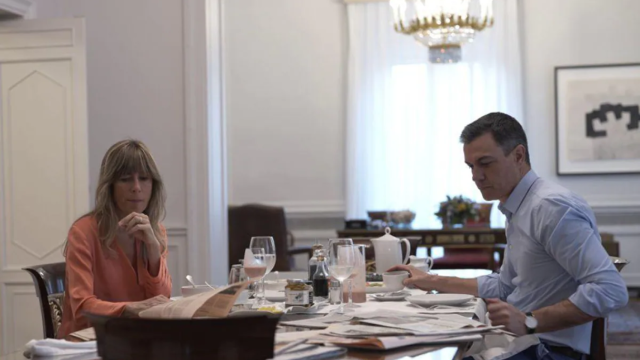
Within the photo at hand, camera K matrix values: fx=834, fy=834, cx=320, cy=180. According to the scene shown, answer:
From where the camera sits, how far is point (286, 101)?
304 inches

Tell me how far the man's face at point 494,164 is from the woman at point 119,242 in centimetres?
98

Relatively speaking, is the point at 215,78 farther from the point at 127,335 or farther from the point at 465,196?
the point at 127,335

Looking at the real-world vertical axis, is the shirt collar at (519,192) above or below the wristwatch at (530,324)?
above

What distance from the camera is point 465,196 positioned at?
24.0 ft

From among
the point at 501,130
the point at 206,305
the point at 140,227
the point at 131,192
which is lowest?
the point at 206,305

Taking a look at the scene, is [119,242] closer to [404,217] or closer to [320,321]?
[320,321]

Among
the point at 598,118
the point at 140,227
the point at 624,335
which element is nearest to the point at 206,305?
the point at 140,227

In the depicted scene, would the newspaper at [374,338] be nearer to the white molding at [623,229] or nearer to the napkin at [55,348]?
the napkin at [55,348]

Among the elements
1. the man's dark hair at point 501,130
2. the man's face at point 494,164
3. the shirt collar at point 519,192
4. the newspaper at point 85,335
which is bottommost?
the newspaper at point 85,335

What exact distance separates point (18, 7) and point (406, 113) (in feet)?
12.1

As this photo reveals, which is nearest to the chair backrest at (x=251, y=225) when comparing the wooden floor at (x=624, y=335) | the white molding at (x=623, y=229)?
the wooden floor at (x=624, y=335)

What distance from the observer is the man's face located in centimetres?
235

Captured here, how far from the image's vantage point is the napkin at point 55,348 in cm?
165

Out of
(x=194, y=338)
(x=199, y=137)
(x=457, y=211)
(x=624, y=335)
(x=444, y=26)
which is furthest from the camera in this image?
(x=457, y=211)
